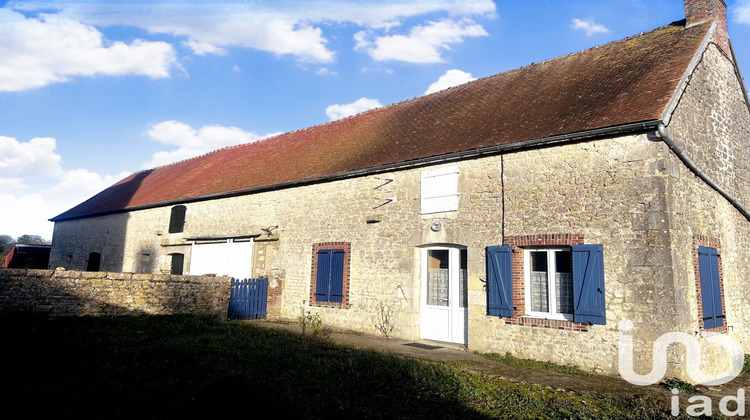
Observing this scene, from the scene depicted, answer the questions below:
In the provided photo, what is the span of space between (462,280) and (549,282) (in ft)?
6.11

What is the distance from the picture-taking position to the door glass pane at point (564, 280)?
791cm

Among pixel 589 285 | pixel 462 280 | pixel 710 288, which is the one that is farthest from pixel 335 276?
pixel 710 288

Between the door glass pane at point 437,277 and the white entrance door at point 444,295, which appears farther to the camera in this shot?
the door glass pane at point 437,277

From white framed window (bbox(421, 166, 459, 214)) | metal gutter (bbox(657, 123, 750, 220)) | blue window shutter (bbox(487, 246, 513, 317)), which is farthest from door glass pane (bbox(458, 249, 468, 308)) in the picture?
metal gutter (bbox(657, 123, 750, 220))

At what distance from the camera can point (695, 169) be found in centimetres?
786

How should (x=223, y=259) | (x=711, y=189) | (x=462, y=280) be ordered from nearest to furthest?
1. (x=711, y=189)
2. (x=462, y=280)
3. (x=223, y=259)

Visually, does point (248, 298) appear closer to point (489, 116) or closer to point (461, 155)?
point (461, 155)

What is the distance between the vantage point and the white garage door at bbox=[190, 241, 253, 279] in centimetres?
1339

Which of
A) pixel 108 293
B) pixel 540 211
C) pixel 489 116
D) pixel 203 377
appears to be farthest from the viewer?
pixel 489 116

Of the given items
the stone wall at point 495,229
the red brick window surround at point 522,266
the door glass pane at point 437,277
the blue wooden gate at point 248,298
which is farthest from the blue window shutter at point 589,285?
the blue wooden gate at point 248,298

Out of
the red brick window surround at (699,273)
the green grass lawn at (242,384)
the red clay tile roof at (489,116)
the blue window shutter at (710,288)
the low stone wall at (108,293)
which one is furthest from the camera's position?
the low stone wall at (108,293)

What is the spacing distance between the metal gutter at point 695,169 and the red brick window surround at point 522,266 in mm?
1923

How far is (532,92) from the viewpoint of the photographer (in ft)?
35.2

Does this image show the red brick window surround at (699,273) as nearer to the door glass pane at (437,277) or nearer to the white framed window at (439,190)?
the white framed window at (439,190)
